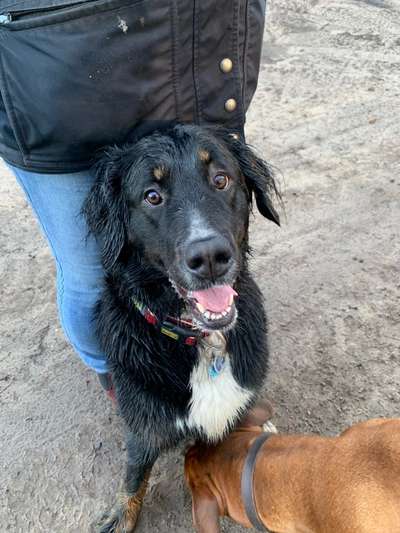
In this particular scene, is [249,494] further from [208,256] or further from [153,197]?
[153,197]

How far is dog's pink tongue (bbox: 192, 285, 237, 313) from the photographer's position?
6.48 ft

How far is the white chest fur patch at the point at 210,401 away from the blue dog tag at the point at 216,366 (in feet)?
0.04

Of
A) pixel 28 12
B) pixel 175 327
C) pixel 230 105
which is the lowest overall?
pixel 175 327

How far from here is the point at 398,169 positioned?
4.11 metres

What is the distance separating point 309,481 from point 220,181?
111 cm

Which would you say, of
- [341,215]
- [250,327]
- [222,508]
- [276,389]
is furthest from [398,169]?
[222,508]

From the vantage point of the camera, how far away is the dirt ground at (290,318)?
2.65 metres

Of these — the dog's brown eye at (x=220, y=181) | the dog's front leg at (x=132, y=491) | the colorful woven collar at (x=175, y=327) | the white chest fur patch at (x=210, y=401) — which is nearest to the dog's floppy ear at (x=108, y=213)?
the colorful woven collar at (x=175, y=327)

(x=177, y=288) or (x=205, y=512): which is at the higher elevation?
(x=177, y=288)

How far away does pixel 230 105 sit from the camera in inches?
79.1

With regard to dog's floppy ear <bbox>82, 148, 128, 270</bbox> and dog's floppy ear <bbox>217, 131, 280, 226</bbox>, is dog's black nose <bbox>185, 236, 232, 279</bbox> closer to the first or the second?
dog's floppy ear <bbox>82, 148, 128, 270</bbox>

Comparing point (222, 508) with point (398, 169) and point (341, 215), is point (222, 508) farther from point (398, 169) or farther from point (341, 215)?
point (398, 169)

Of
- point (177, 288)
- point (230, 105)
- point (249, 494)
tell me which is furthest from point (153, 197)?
point (249, 494)

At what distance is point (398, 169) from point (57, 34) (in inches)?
124
